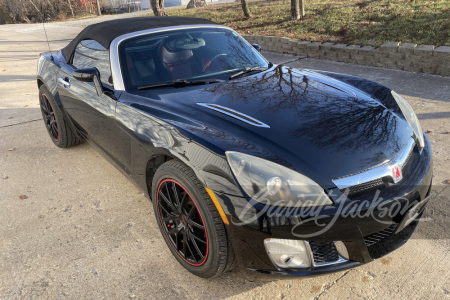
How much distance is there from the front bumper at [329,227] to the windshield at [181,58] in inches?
58.5

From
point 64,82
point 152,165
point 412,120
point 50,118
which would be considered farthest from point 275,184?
point 50,118

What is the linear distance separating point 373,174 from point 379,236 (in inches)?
13.7

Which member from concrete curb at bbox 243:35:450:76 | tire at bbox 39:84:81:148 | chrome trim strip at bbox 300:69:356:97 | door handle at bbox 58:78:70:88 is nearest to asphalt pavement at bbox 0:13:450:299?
tire at bbox 39:84:81:148

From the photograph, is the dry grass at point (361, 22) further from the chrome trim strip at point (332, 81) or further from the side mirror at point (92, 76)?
the side mirror at point (92, 76)

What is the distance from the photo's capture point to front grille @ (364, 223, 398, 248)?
220cm

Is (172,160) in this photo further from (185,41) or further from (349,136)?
(185,41)

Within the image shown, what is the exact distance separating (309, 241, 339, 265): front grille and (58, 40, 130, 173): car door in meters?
1.62

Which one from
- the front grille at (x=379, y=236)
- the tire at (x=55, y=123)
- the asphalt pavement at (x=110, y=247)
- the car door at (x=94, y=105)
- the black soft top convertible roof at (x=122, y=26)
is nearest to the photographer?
the front grille at (x=379, y=236)

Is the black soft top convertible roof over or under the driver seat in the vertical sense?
over

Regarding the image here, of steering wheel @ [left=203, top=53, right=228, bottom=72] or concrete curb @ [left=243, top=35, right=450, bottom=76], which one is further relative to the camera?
concrete curb @ [left=243, top=35, right=450, bottom=76]

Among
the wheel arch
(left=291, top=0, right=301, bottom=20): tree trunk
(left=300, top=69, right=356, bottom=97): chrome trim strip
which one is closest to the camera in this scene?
the wheel arch

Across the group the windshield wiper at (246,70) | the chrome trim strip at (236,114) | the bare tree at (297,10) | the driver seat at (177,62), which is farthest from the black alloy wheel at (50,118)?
the bare tree at (297,10)

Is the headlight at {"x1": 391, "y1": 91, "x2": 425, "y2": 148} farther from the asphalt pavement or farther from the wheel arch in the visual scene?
the wheel arch

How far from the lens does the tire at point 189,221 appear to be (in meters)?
2.28
